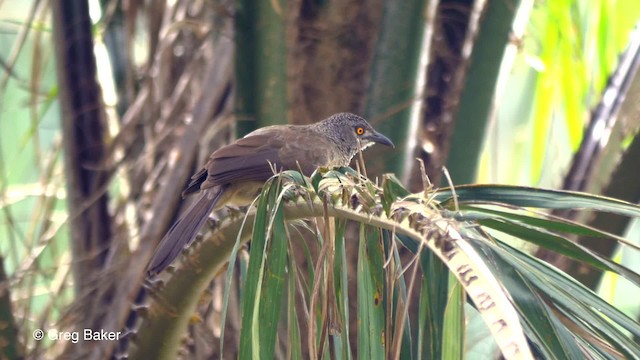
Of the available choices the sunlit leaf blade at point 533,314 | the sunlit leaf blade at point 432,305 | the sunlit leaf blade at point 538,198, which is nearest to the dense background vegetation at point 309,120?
the sunlit leaf blade at point 538,198

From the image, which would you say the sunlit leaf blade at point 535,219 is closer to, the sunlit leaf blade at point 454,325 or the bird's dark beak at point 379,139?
the sunlit leaf blade at point 454,325

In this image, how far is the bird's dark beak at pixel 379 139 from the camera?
13.5ft

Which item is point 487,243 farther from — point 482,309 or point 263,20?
point 263,20

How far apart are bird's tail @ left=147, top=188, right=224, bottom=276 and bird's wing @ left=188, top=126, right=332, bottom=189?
0.07 meters

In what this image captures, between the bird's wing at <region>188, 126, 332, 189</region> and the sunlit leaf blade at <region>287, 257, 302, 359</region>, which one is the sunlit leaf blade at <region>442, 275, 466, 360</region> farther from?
the bird's wing at <region>188, 126, 332, 189</region>

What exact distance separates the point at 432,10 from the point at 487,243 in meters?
2.65

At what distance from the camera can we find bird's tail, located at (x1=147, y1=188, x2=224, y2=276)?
113 inches

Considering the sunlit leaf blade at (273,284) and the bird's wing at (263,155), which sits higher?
the bird's wing at (263,155)

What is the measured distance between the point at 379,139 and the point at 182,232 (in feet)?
4.48

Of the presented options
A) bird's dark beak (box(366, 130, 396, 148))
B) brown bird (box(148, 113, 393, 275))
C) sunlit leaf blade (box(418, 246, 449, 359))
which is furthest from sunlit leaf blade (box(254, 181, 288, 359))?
bird's dark beak (box(366, 130, 396, 148))

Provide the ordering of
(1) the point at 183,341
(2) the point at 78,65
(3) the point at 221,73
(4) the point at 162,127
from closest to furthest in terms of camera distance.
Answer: (1) the point at 183,341 < (2) the point at 78,65 < (3) the point at 221,73 < (4) the point at 162,127

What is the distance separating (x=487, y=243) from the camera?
5.42 feet

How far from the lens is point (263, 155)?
3.94m

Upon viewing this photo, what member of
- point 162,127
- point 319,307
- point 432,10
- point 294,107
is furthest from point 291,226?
point 162,127
